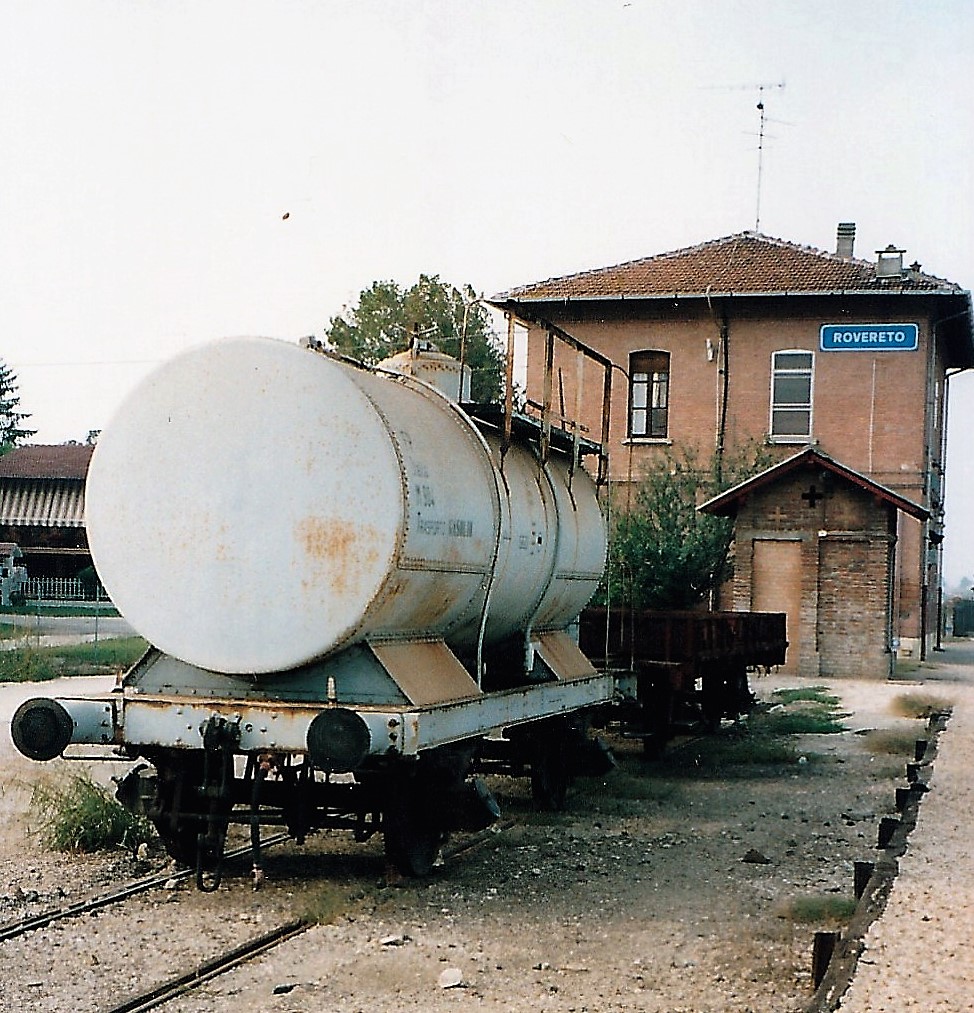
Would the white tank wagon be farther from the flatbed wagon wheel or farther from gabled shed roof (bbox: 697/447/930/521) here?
gabled shed roof (bbox: 697/447/930/521)

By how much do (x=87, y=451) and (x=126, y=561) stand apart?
147ft

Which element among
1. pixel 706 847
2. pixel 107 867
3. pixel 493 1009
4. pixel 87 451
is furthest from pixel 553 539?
pixel 87 451

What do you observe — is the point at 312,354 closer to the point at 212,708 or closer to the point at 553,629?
the point at 212,708

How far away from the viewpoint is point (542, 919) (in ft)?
25.7

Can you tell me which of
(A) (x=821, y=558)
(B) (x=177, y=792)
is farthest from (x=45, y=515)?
(B) (x=177, y=792)

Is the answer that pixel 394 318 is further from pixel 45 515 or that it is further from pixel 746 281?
pixel 746 281

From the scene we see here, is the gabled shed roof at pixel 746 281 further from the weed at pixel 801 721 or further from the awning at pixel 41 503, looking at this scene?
the awning at pixel 41 503

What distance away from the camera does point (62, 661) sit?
2327cm

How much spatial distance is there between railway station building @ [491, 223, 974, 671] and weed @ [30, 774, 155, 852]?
786 inches

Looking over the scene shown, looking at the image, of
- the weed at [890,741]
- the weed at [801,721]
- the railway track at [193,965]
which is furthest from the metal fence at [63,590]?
the railway track at [193,965]

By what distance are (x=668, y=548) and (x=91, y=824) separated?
1478cm

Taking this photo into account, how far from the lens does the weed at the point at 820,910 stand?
7.93 m

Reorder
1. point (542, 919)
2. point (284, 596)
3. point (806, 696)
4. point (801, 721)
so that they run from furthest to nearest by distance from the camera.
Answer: point (806, 696) < point (801, 721) < point (284, 596) < point (542, 919)

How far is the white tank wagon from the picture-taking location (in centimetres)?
789
